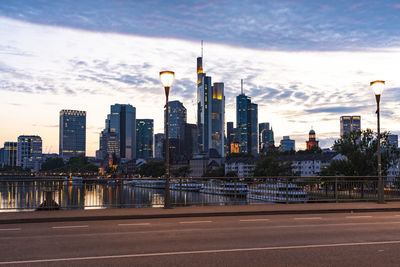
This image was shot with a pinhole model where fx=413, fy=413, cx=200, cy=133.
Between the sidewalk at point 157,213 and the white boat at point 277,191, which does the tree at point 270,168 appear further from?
the sidewalk at point 157,213

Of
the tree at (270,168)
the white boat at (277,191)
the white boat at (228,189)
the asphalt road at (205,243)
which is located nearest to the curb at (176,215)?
the asphalt road at (205,243)

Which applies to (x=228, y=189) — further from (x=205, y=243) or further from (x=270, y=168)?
(x=270, y=168)

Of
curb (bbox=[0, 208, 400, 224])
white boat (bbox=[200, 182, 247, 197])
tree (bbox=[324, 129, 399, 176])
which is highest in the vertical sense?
tree (bbox=[324, 129, 399, 176])

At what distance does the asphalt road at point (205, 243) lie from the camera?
8.52 metres

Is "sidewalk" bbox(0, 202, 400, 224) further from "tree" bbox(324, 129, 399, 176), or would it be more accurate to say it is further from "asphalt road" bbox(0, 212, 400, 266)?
"tree" bbox(324, 129, 399, 176)

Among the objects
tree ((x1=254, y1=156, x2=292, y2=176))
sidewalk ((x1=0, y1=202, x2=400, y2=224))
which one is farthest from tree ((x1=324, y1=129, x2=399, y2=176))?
tree ((x1=254, y1=156, x2=292, y2=176))

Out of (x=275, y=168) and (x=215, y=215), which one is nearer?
(x=215, y=215)

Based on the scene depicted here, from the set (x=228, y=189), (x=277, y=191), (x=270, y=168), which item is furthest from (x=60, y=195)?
(x=270, y=168)

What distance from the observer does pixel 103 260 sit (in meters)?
8.57

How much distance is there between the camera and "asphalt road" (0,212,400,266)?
8.52m

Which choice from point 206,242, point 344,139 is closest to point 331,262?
point 206,242

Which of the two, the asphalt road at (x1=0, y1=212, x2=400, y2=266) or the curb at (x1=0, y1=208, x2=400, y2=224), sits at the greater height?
the asphalt road at (x1=0, y1=212, x2=400, y2=266)

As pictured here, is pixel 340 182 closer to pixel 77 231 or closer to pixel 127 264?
pixel 77 231

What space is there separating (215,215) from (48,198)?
7.81 m
